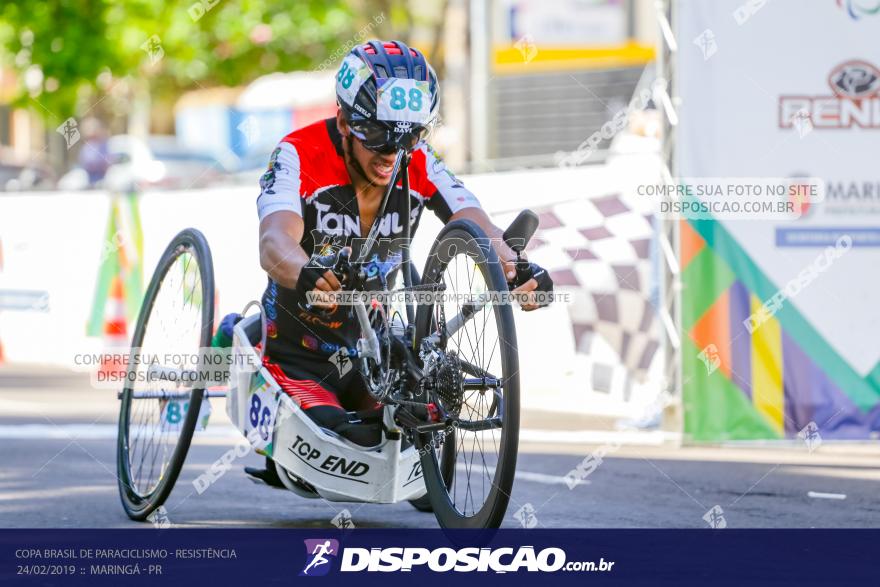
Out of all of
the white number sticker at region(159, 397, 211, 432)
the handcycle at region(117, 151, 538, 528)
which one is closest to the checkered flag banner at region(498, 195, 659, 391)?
the handcycle at region(117, 151, 538, 528)

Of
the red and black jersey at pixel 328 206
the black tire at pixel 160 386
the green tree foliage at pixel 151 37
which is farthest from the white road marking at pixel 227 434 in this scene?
the green tree foliage at pixel 151 37

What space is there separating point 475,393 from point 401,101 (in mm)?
1082

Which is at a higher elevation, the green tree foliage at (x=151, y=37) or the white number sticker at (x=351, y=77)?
the green tree foliage at (x=151, y=37)

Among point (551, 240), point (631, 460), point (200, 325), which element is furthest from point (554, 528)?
point (551, 240)

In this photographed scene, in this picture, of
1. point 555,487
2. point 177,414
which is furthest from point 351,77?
point 555,487

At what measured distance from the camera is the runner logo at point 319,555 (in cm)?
553

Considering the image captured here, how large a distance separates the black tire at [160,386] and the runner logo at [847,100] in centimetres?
416

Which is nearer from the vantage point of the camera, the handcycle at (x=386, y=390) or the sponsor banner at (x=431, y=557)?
the sponsor banner at (x=431, y=557)

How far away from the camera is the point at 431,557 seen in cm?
568

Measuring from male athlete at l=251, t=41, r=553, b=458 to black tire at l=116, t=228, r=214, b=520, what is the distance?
0.28 meters

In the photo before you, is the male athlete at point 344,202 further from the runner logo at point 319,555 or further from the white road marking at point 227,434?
the white road marking at point 227,434

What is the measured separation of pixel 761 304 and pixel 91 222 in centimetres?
741

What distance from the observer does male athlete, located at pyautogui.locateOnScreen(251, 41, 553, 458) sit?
20.3 ft

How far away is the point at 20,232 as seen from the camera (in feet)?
51.7
